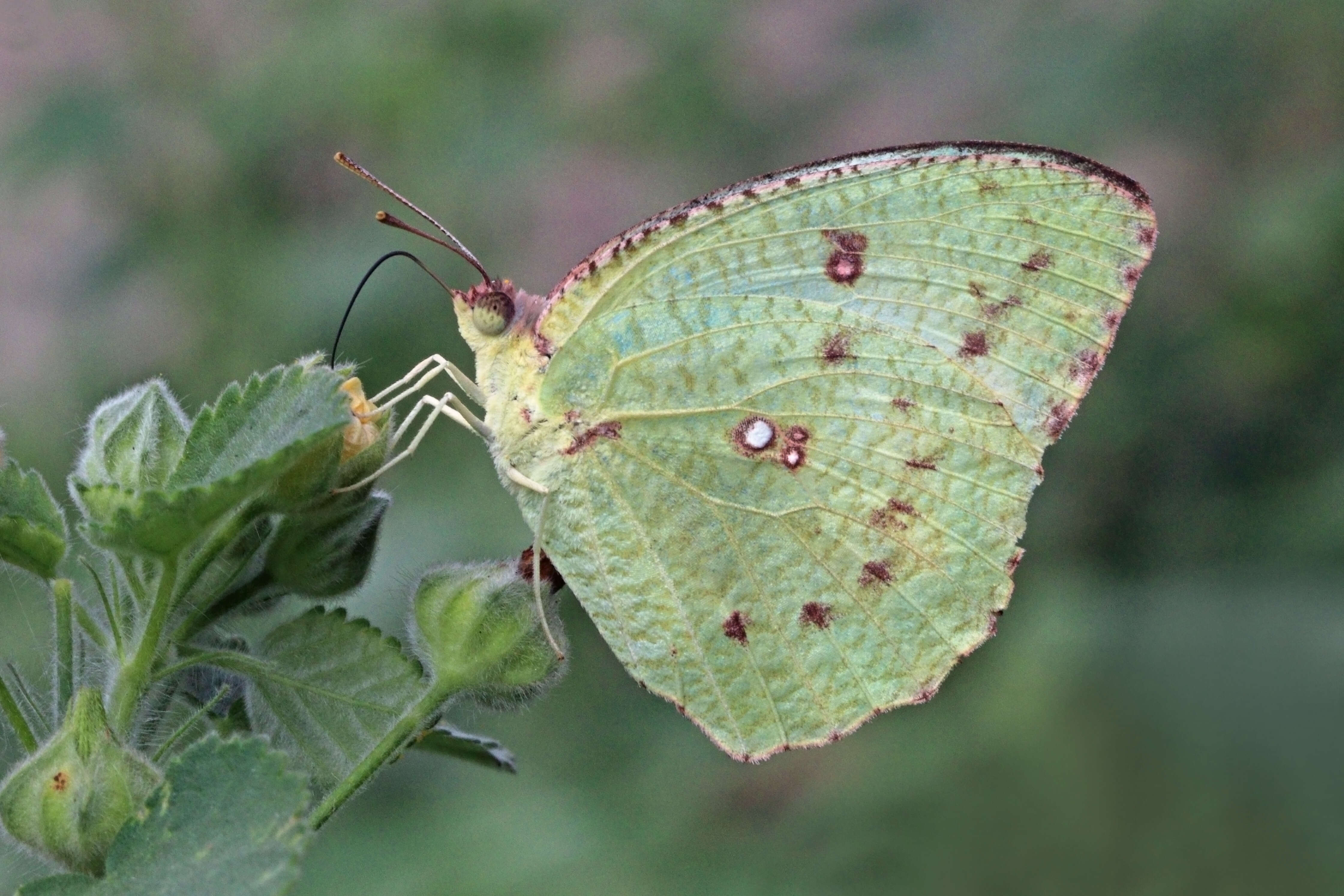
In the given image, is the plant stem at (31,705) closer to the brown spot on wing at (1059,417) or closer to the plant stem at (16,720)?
the plant stem at (16,720)

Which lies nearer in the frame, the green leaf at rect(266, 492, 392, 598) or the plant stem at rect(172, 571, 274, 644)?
the plant stem at rect(172, 571, 274, 644)

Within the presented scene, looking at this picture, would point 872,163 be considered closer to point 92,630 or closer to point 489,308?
point 489,308

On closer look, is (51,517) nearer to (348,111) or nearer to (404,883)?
(404,883)

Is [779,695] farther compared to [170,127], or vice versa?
[170,127]

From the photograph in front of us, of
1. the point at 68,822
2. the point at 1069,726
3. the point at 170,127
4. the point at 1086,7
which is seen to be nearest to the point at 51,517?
the point at 68,822

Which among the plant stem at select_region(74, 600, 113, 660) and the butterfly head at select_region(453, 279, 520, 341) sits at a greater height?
the butterfly head at select_region(453, 279, 520, 341)

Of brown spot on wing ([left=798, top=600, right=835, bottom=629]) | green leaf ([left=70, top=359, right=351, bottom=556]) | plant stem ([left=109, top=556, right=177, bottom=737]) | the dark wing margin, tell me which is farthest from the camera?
brown spot on wing ([left=798, top=600, right=835, bottom=629])

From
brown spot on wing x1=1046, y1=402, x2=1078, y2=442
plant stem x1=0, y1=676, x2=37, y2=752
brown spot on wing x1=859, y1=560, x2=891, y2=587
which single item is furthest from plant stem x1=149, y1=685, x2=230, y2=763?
brown spot on wing x1=1046, y1=402, x2=1078, y2=442

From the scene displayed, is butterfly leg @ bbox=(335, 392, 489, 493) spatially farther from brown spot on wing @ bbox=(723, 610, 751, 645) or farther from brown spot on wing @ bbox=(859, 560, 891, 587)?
brown spot on wing @ bbox=(859, 560, 891, 587)
